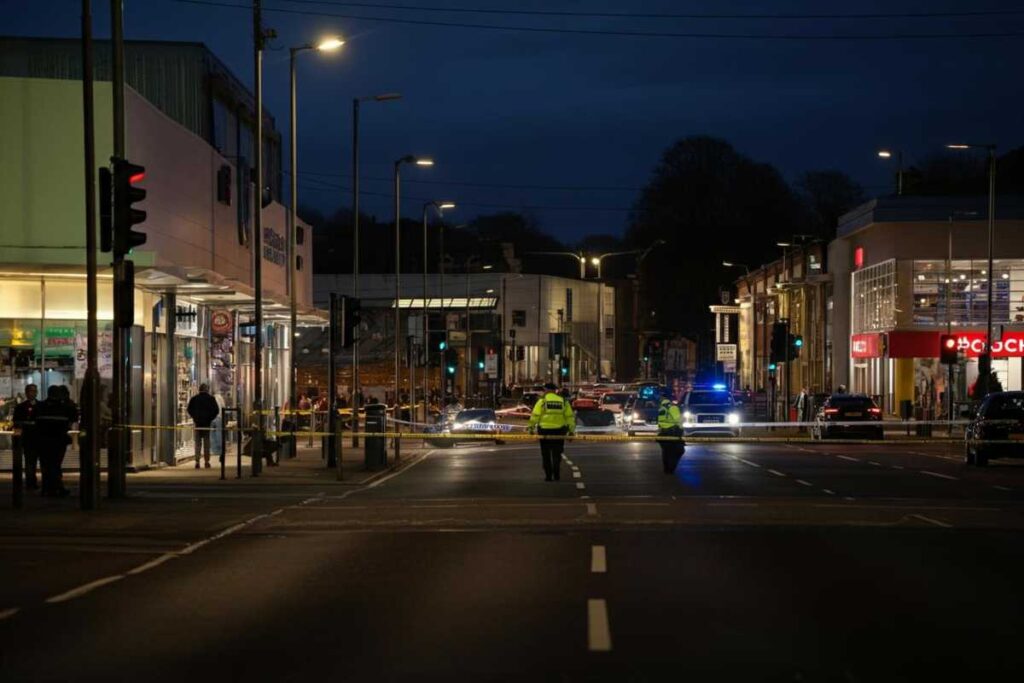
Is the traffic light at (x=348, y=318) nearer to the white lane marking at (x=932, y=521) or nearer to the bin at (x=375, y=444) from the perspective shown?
the bin at (x=375, y=444)

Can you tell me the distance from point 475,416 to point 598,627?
43744mm

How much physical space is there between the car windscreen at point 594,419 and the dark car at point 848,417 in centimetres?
1192

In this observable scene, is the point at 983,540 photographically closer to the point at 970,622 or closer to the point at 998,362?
the point at 970,622

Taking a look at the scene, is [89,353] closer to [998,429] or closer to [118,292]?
[118,292]

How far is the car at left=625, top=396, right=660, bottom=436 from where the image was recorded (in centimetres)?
5703

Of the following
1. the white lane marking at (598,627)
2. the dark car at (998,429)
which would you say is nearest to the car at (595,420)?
the dark car at (998,429)

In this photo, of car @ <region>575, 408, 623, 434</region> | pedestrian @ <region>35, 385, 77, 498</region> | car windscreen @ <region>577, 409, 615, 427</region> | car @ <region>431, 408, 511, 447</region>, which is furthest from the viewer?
car windscreen @ <region>577, 409, 615, 427</region>

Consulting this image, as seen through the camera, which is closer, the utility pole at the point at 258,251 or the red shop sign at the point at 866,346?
the utility pole at the point at 258,251

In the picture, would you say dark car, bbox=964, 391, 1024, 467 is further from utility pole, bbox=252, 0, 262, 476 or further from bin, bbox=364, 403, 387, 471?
utility pole, bbox=252, 0, 262, 476

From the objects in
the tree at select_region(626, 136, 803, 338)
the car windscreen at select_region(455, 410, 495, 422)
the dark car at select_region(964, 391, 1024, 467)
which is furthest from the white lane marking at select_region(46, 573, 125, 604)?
the tree at select_region(626, 136, 803, 338)

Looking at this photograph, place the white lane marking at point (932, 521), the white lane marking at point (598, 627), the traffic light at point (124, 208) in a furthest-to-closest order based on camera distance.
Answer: the traffic light at point (124, 208) → the white lane marking at point (932, 521) → the white lane marking at point (598, 627)

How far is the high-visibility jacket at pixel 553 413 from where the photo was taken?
29297 millimetres

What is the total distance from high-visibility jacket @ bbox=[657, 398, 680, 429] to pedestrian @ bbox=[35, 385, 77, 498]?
38.8ft

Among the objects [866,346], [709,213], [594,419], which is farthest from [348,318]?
[709,213]
